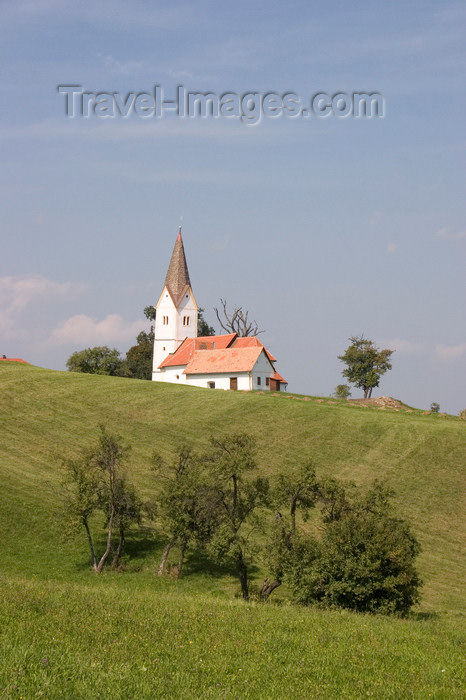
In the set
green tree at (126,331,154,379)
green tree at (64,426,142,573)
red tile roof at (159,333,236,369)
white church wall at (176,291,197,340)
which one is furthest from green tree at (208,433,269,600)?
green tree at (126,331,154,379)

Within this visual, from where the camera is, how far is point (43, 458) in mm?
47656

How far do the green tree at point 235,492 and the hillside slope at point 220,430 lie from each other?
859 cm

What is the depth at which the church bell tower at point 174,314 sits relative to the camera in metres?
112

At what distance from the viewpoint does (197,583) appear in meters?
30.7

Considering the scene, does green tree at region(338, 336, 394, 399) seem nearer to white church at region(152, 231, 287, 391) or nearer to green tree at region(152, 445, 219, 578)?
white church at region(152, 231, 287, 391)

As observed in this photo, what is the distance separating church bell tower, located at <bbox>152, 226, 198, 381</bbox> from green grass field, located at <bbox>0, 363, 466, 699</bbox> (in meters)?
32.6

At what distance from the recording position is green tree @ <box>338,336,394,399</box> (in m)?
108

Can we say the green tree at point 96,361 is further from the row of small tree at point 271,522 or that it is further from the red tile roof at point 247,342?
the row of small tree at point 271,522

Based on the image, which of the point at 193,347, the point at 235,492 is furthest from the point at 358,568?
the point at 193,347

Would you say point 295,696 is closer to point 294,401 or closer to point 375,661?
point 375,661

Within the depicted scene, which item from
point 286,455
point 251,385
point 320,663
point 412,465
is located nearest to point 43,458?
point 286,455

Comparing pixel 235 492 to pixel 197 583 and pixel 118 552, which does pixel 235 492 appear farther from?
pixel 118 552

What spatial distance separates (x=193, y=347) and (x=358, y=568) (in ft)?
273

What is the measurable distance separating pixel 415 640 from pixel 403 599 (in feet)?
25.7
